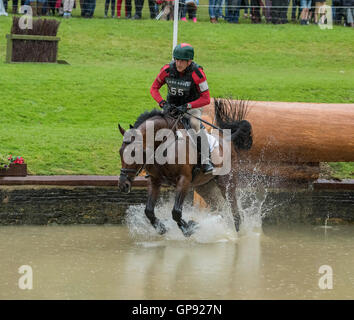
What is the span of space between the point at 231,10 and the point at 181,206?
11.7m

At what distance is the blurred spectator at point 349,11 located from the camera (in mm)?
20094

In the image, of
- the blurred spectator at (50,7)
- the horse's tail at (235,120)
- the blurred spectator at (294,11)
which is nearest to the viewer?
the horse's tail at (235,120)

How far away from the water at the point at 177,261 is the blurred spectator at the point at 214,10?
9.95 meters

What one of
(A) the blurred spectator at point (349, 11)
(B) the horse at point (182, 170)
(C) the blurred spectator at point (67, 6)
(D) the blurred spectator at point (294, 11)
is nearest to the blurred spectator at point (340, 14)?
(A) the blurred spectator at point (349, 11)

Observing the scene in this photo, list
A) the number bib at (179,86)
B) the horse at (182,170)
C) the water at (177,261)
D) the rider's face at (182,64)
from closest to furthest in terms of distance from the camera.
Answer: the water at (177,261) < the horse at (182,170) < the rider's face at (182,64) < the number bib at (179,86)

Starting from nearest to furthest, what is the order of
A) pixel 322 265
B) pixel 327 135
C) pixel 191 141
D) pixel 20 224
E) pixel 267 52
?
pixel 322 265 < pixel 191 141 < pixel 20 224 < pixel 327 135 < pixel 267 52

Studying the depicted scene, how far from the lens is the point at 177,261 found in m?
8.99

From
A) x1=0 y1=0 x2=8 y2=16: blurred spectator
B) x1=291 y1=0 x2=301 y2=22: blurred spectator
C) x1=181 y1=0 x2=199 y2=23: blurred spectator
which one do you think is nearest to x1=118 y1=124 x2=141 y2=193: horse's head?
x1=0 y1=0 x2=8 y2=16: blurred spectator

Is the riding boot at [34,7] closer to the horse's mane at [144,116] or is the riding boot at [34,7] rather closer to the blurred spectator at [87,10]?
the blurred spectator at [87,10]

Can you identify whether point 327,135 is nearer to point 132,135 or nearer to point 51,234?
point 132,135

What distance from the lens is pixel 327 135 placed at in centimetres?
1120

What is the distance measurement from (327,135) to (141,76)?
534cm

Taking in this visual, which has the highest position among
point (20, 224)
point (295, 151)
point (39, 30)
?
point (39, 30)
